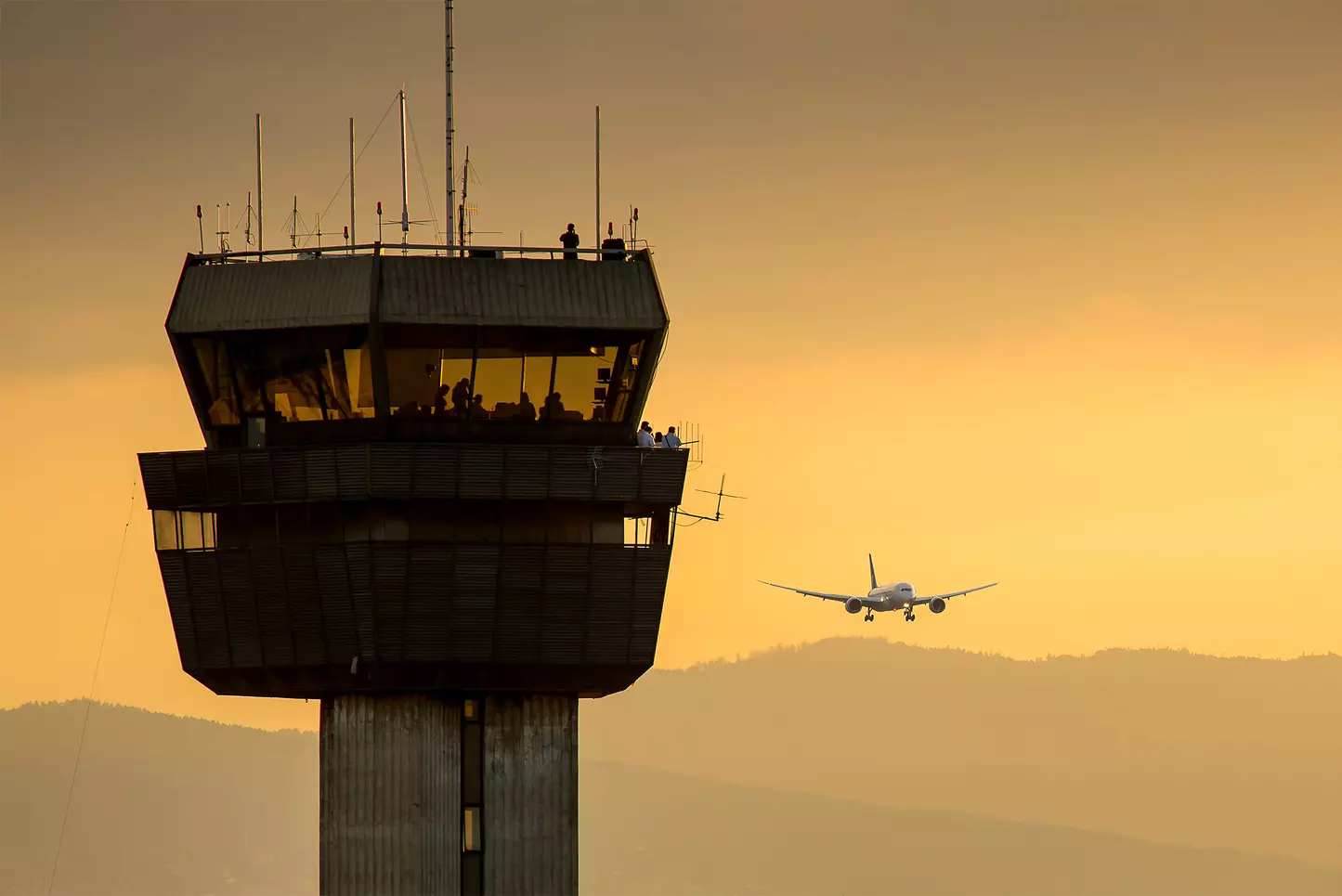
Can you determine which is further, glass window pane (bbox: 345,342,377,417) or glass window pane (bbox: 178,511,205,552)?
glass window pane (bbox: 178,511,205,552)

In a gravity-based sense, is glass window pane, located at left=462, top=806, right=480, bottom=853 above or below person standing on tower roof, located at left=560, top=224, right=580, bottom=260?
below

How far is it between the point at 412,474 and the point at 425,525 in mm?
1798

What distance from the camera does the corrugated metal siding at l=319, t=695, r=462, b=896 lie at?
92.8 metres

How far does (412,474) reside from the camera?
91.4m

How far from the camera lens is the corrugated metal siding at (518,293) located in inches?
3600

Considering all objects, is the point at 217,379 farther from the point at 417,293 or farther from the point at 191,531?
the point at 417,293

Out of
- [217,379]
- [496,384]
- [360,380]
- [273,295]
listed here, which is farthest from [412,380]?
[217,379]

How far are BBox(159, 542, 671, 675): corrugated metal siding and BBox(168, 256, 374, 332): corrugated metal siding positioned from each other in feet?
21.3

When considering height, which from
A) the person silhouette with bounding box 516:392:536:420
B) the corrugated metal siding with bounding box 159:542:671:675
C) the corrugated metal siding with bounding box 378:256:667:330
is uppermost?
the corrugated metal siding with bounding box 378:256:667:330

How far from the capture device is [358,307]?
299ft

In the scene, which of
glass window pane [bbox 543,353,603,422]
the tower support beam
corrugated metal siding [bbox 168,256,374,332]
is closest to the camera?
corrugated metal siding [bbox 168,256,374,332]

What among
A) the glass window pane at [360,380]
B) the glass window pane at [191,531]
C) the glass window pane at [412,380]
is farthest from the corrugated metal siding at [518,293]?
the glass window pane at [191,531]

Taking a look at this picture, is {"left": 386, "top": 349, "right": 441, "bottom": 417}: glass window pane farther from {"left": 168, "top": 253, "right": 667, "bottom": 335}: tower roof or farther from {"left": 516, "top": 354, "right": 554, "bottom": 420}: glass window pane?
{"left": 516, "top": 354, "right": 554, "bottom": 420}: glass window pane

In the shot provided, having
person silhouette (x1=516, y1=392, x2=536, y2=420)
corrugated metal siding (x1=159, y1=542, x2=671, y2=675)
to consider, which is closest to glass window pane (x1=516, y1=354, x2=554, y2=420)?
person silhouette (x1=516, y1=392, x2=536, y2=420)
